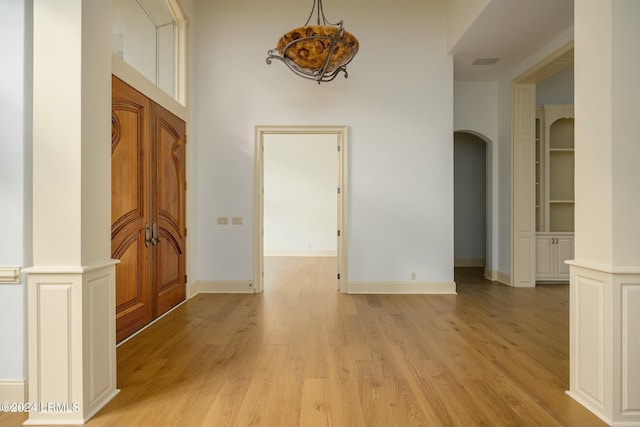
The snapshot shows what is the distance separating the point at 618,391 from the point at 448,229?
11.8 feet

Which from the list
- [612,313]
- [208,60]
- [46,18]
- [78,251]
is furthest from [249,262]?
[612,313]

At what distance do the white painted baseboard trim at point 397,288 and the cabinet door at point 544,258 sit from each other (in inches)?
71.5

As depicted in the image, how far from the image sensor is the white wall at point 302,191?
10.6 m

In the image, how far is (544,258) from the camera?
6.34 metres

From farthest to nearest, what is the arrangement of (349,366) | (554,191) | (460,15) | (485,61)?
(554,191), (485,61), (460,15), (349,366)

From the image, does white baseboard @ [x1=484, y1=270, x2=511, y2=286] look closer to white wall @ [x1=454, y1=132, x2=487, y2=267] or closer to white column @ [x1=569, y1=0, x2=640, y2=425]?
white wall @ [x1=454, y1=132, x2=487, y2=267]

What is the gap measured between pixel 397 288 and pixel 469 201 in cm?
384

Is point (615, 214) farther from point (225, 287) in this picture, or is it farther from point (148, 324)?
point (225, 287)

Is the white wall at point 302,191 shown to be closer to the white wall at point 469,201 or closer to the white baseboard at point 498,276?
the white wall at point 469,201

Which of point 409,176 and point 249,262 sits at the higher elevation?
point 409,176

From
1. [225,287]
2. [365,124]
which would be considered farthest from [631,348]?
[225,287]

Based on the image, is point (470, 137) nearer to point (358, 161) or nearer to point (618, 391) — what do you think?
point (358, 161)

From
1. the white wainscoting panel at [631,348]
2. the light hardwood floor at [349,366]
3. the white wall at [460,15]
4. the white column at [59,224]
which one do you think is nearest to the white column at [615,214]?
the white wainscoting panel at [631,348]

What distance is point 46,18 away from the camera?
2.21 metres
